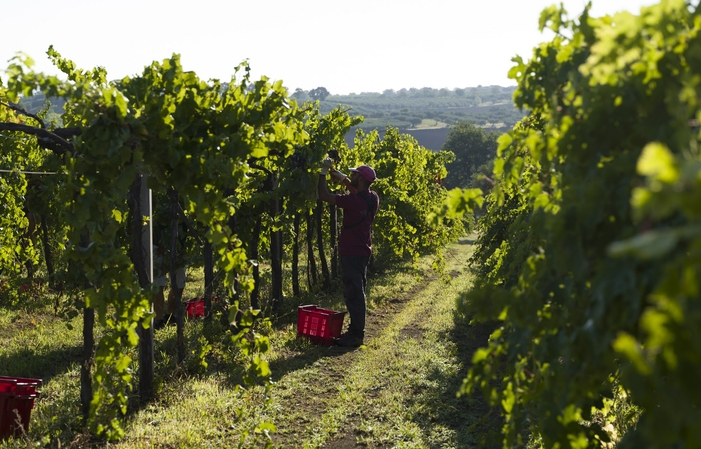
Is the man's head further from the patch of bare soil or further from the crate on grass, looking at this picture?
the crate on grass

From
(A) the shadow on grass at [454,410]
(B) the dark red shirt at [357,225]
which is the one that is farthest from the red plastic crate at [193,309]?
(A) the shadow on grass at [454,410]

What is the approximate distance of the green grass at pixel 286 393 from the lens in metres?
4.72

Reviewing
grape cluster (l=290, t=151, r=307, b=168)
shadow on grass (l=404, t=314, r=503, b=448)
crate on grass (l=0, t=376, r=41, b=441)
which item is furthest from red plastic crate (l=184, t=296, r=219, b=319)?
crate on grass (l=0, t=376, r=41, b=441)

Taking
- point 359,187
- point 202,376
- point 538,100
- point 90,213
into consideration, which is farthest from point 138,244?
point 538,100

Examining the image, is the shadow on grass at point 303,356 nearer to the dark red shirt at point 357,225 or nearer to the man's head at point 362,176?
the dark red shirt at point 357,225

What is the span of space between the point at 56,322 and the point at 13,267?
876mm

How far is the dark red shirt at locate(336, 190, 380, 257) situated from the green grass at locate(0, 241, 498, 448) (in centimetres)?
107

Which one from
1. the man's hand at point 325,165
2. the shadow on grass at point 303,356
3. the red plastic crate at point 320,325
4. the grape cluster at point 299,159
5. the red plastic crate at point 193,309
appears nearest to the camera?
the shadow on grass at point 303,356

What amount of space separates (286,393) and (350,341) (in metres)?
1.79

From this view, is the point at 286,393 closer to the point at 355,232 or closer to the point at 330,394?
the point at 330,394

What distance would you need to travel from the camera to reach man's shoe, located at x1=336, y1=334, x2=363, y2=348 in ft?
24.2

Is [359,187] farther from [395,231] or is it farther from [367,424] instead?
[395,231]

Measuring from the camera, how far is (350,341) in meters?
7.43

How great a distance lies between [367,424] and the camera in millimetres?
5098
